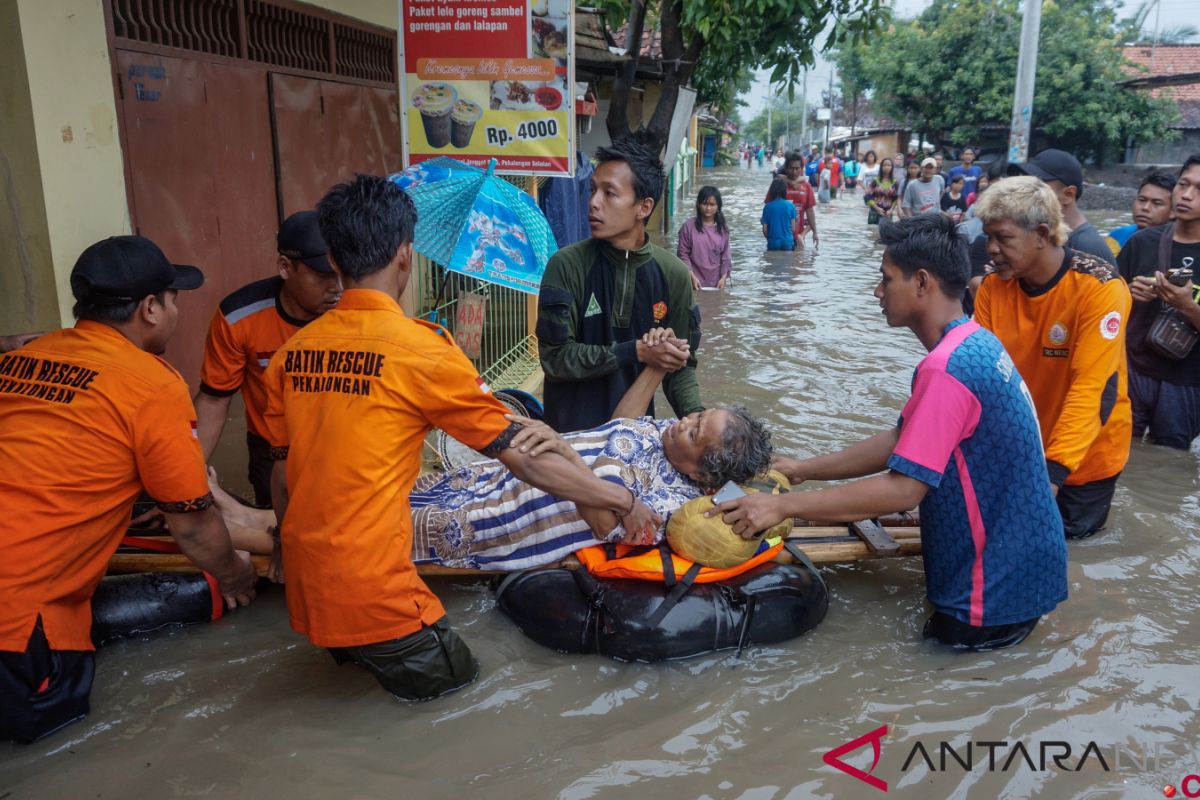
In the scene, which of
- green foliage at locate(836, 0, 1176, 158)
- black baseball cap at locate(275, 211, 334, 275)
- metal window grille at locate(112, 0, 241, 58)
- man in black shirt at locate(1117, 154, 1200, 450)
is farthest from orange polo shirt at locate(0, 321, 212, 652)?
green foliage at locate(836, 0, 1176, 158)

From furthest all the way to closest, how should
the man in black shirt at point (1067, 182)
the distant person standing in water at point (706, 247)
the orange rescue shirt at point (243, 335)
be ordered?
the distant person standing in water at point (706, 247) < the man in black shirt at point (1067, 182) < the orange rescue shirt at point (243, 335)

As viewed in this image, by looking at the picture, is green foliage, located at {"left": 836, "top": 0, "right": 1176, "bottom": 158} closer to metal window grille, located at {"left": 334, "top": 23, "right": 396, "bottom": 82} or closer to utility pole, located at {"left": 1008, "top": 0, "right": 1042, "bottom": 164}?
utility pole, located at {"left": 1008, "top": 0, "right": 1042, "bottom": 164}

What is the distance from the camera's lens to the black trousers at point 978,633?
3.54 metres

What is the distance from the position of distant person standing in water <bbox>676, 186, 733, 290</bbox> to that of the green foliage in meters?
19.1

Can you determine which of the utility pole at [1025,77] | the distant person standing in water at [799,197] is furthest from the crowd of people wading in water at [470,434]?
the utility pole at [1025,77]

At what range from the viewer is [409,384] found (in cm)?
271

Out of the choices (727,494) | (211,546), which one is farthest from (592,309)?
(211,546)

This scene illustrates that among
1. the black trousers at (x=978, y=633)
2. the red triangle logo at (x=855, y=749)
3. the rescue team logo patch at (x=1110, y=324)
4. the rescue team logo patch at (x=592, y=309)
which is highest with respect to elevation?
the rescue team logo patch at (x=592, y=309)

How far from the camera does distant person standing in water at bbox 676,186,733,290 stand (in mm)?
10680

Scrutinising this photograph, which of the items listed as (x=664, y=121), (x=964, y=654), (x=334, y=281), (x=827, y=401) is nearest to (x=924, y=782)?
(x=964, y=654)

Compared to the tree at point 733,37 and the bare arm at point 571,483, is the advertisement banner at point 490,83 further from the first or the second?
the tree at point 733,37

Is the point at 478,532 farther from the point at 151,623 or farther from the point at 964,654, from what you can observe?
the point at 964,654

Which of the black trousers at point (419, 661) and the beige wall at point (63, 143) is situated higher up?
the beige wall at point (63, 143)

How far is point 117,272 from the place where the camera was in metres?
2.85
